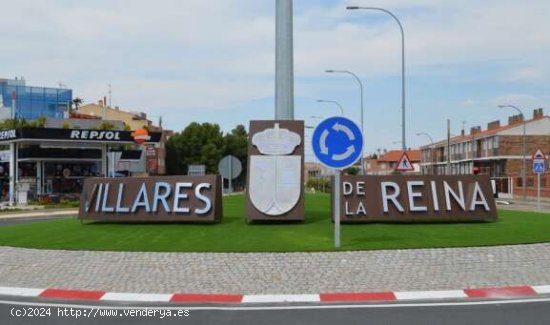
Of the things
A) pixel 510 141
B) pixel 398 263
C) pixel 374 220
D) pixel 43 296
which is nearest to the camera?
pixel 43 296

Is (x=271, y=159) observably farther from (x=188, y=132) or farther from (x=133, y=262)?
(x=188, y=132)

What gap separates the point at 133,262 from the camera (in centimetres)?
1152

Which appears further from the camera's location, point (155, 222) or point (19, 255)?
point (155, 222)

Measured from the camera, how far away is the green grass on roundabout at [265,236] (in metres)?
12.4

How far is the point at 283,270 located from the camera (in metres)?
10.9

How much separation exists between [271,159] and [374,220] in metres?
2.91

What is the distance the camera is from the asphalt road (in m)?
7.86

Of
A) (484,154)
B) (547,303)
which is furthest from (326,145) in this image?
(484,154)

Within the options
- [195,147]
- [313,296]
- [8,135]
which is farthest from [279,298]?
[195,147]

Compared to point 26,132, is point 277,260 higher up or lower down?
lower down

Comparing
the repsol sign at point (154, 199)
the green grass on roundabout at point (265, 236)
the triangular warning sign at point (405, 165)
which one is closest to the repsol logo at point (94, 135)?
the triangular warning sign at point (405, 165)

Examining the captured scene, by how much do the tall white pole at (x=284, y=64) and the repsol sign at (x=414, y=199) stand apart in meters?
2.40

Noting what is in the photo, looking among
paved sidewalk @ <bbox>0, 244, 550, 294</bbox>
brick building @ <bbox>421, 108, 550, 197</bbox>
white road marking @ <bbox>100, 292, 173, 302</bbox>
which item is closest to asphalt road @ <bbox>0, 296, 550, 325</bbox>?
white road marking @ <bbox>100, 292, 173, 302</bbox>

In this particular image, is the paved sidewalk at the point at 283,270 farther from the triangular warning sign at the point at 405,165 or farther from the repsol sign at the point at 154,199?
the triangular warning sign at the point at 405,165
